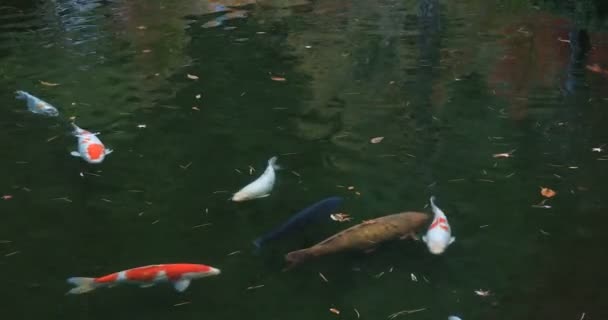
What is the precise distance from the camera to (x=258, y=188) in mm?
5676

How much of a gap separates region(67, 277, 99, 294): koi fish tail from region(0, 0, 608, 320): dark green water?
0.22ft

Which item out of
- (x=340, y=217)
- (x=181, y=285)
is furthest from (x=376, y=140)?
(x=181, y=285)

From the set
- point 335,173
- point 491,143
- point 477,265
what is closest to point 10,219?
point 335,173

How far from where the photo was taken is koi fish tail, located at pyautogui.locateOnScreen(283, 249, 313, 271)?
4641mm

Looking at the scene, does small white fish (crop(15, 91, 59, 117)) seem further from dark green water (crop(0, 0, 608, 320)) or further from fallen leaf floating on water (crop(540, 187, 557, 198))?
fallen leaf floating on water (crop(540, 187, 557, 198))

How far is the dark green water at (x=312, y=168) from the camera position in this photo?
4430 millimetres

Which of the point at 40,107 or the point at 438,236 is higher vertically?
the point at 438,236

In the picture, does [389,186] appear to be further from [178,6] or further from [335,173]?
[178,6]

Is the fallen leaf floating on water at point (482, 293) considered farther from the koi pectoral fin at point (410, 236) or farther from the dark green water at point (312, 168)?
the koi pectoral fin at point (410, 236)

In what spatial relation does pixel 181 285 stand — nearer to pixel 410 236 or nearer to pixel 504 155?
pixel 410 236

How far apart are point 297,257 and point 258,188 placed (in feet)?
3.92

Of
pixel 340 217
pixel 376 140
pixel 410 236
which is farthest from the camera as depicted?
pixel 376 140

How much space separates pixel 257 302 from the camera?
4352 millimetres

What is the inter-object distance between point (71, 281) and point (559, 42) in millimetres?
9936
